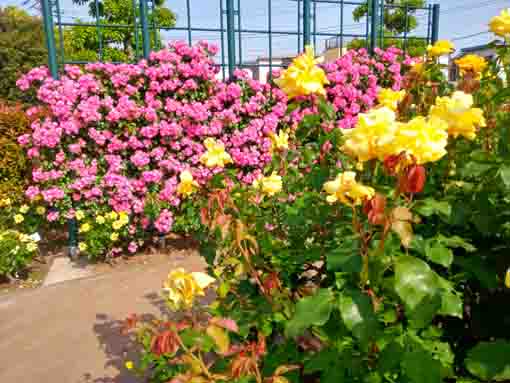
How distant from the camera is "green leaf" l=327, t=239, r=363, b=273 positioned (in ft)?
2.81

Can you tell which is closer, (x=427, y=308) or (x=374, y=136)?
(x=427, y=308)

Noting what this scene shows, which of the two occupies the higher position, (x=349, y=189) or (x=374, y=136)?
(x=374, y=136)

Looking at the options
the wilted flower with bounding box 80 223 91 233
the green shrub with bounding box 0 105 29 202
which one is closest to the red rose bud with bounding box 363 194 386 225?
the wilted flower with bounding box 80 223 91 233

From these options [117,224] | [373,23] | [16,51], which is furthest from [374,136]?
[16,51]

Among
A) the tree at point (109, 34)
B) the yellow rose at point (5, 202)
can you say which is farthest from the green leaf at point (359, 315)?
the tree at point (109, 34)

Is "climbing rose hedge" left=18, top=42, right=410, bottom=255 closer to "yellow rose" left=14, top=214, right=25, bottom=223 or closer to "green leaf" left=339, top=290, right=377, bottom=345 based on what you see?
"yellow rose" left=14, top=214, right=25, bottom=223

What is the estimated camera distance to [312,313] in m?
0.84

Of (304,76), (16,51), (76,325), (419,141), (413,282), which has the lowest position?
(76,325)

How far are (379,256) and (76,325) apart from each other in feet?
8.49

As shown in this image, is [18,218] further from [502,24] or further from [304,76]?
[502,24]

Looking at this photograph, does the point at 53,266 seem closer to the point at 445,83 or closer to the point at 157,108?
the point at 157,108

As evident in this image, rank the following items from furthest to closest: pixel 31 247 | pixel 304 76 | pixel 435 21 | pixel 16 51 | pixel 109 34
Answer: pixel 16 51
pixel 109 34
pixel 435 21
pixel 31 247
pixel 304 76

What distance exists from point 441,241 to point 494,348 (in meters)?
0.31

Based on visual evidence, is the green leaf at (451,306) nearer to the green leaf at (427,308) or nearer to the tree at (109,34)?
the green leaf at (427,308)
